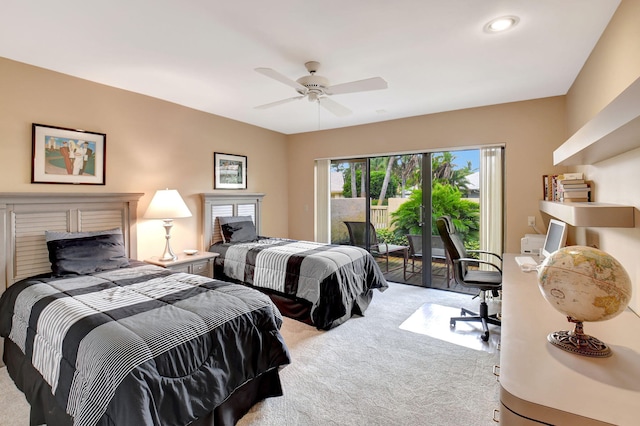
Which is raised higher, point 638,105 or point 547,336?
point 638,105

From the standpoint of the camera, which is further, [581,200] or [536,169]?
[536,169]

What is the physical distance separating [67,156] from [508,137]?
16.0 feet

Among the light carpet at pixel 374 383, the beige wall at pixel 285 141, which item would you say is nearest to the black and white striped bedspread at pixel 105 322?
the light carpet at pixel 374 383

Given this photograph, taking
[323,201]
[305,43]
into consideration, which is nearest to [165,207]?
[305,43]

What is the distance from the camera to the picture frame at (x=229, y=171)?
4.54 m

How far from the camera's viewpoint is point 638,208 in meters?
1.55

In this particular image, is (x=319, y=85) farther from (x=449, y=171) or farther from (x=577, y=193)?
(x=449, y=171)

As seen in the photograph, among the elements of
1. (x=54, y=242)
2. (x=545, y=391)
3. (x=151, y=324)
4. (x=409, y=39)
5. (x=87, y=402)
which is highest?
(x=409, y=39)

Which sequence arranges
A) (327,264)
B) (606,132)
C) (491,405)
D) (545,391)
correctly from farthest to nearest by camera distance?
(327,264) → (491,405) → (606,132) → (545,391)

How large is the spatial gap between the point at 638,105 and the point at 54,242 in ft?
12.4

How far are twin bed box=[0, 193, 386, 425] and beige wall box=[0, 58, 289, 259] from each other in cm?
38

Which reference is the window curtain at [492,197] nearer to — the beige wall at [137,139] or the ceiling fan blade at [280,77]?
the ceiling fan blade at [280,77]

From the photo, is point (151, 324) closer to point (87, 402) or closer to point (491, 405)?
point (87, 402)

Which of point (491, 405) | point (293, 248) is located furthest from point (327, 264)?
point (491, 405)
